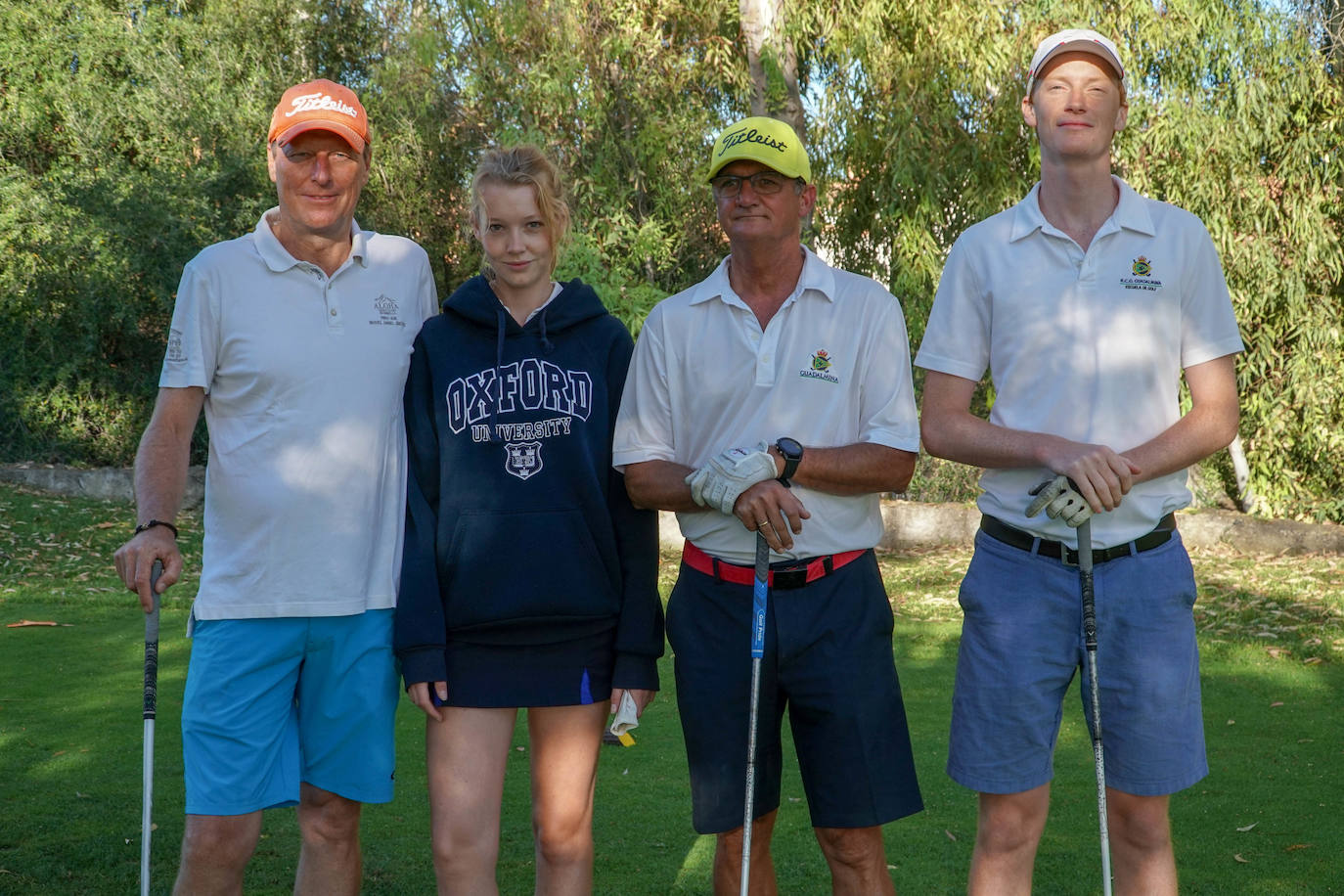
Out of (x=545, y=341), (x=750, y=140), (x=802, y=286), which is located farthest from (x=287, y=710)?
(x=750, y=140)

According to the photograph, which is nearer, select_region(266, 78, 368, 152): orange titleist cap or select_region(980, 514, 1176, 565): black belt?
select_region(980, 514, 1176, 565): black belt

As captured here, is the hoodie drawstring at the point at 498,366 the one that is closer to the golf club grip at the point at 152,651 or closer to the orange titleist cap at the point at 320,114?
the orange titleist cap at the point at 320,114

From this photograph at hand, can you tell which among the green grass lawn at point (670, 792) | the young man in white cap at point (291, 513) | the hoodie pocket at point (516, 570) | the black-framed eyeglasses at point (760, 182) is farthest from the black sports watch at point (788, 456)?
the green grass lawn at point (670, 792)

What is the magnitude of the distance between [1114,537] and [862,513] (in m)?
0.55

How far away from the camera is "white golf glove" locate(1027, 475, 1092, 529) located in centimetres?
262

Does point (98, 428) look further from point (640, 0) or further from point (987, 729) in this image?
point (987, 729)

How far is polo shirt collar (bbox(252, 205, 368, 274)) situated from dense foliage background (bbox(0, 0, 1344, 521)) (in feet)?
26.2

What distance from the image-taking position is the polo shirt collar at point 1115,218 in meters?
2.81

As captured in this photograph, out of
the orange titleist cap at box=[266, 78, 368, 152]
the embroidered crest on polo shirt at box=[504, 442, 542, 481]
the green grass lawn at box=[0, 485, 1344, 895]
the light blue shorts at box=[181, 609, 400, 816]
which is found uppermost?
the orange titleist cap at box=[266, 78, 368, 152]

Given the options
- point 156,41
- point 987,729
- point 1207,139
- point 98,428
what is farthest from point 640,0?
point 987,729

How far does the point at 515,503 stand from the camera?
285 cm

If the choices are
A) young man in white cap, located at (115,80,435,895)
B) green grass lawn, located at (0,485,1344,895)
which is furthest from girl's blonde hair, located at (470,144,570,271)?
green grass lawn, located at (0,485,1344,895)

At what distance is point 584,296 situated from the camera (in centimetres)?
304

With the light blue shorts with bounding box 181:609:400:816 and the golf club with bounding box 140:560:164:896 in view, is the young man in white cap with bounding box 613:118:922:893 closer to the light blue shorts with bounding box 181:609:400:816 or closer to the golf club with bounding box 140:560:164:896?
the light blue shorts with bounding box 181:609:400:816
